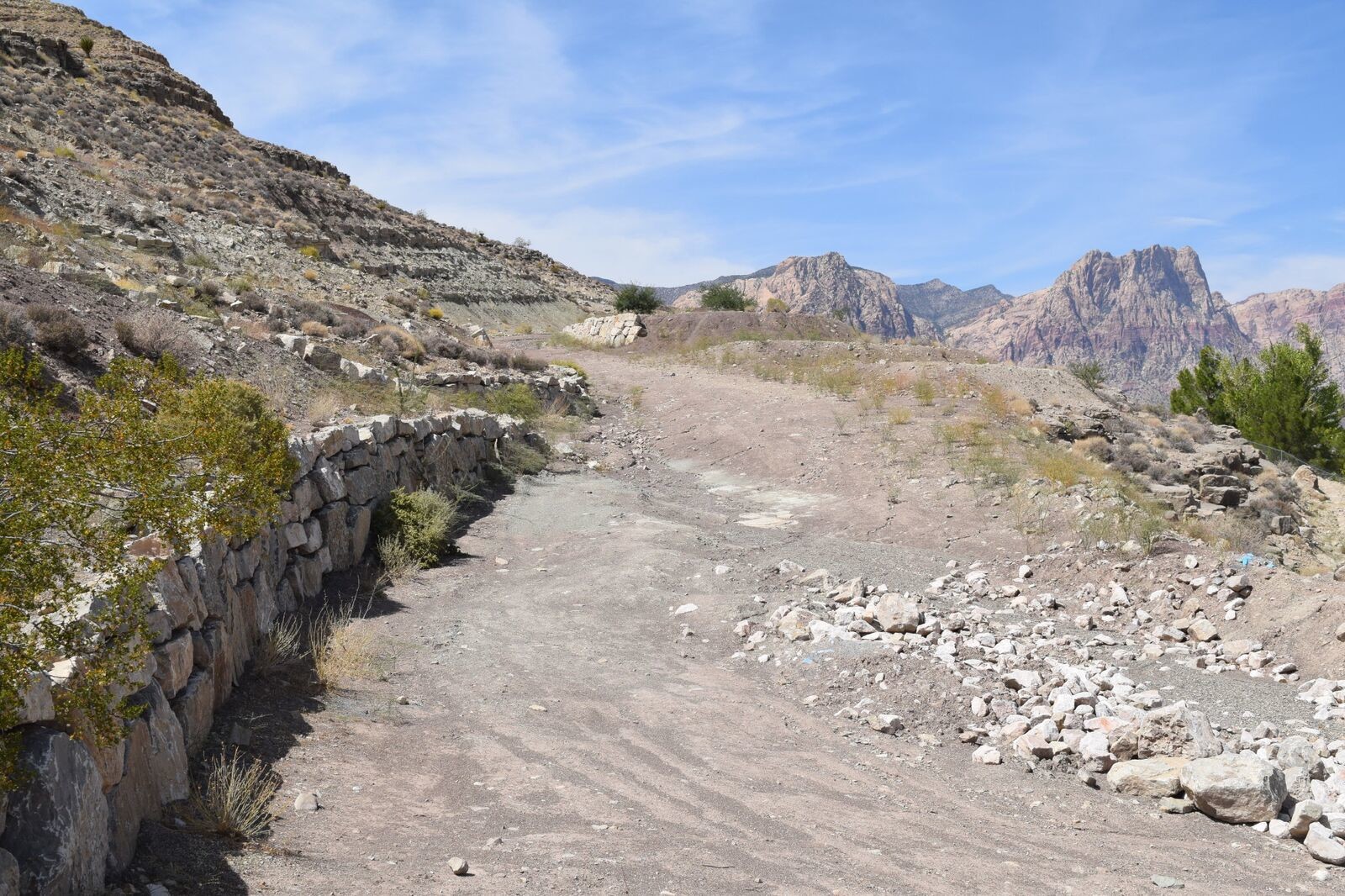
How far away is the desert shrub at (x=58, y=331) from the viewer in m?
9.12

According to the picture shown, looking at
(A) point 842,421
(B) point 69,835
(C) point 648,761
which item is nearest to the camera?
(B) point 69,835

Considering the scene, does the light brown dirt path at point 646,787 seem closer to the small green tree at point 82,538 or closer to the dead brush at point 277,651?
the dead brush at point 277,651

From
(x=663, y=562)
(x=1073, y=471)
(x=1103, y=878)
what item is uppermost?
(x=1073, y=471)

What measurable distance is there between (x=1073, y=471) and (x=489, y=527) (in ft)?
29.5

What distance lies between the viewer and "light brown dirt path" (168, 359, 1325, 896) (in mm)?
4352

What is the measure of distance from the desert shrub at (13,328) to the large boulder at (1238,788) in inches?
415

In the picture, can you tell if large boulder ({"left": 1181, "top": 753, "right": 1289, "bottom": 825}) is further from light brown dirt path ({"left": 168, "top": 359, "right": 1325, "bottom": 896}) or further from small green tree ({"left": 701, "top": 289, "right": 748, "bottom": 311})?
small green tree ({"left": 701, "top": 289, "right": 748, "bottom": 311})

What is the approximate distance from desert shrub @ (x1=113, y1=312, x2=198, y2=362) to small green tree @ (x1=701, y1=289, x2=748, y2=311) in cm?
3648

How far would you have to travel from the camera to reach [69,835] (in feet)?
10.6

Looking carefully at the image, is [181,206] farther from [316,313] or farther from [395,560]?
[395,560]

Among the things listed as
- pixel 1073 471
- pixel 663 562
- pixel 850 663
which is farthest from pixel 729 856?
pixel 1073 471

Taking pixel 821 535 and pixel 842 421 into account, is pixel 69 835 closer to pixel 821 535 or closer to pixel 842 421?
pixel 821 535

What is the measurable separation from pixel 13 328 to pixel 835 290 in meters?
171

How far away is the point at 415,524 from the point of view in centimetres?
1101
